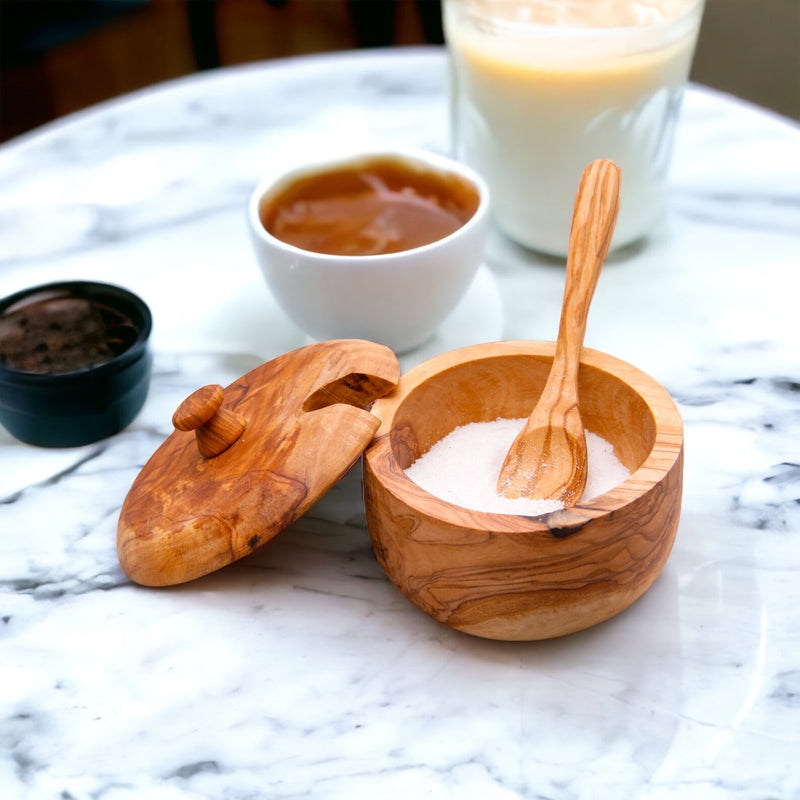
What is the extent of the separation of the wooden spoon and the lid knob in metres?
0.16

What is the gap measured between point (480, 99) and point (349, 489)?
14.4 inches

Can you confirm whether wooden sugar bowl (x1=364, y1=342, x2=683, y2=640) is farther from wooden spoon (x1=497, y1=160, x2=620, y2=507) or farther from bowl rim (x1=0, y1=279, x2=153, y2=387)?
bowl rim (x1=0, y1=279, x2=153, y2=387)

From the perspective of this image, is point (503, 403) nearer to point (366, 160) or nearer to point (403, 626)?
point (403, 626)

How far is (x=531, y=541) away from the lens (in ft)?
1.61

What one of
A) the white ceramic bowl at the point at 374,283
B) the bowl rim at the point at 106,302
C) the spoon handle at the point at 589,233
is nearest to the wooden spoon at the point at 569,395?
the spoon handle at the point at 589,233

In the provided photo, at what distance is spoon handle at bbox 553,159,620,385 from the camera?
63 cm

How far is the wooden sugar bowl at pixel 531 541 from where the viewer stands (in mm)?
496

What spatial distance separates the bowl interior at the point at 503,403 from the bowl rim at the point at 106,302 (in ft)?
0.70

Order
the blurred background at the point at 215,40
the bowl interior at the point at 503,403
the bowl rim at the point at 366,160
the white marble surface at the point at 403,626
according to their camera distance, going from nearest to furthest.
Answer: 1. the white marble surface at the point at 403,626
2. the bowl interior at the point at 503,403
3. the bowl rim at the point at 366,160
4. the blurred background at the point at 215,40

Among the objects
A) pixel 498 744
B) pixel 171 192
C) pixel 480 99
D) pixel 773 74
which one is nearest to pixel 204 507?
pixel 498 744

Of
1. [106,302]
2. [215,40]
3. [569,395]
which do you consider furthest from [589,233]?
[215,40]

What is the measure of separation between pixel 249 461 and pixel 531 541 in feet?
0.58

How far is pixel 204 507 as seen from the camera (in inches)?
22.2

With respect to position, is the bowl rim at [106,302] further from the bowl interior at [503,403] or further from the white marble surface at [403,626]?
the bowl interior at [503,403]
